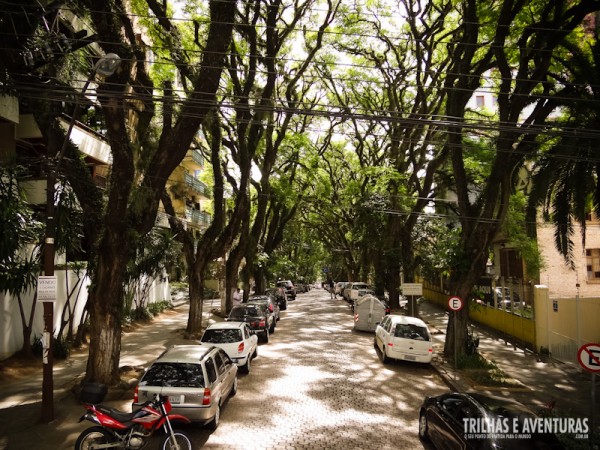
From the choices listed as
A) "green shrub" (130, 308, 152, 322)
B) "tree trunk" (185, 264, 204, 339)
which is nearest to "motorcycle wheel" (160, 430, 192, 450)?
"tree trunk" (185, 264, 204, 339)

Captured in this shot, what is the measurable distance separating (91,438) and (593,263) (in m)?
26.6

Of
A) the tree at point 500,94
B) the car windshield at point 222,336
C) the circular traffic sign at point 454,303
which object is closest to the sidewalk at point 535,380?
the tree at point 500,94

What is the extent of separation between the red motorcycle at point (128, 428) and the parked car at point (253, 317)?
1100 cm

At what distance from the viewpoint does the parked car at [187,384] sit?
27.4ft

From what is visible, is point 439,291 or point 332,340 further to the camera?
point 439,291

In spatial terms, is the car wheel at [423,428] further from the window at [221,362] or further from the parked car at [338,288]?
the parked car at [338,288]

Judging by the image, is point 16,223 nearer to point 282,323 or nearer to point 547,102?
point 547,102

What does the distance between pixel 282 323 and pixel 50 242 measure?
707 inches

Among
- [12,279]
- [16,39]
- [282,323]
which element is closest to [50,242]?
[12,279]

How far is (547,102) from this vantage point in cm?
1398

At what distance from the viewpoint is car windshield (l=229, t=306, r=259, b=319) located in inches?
747

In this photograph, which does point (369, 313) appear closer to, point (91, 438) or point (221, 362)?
point (221, 362)

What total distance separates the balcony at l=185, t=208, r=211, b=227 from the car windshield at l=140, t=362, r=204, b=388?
27.9 m

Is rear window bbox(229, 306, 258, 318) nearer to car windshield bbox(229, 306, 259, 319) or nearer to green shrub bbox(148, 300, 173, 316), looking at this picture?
car windshield bbox(229, 306, 259, 319)
